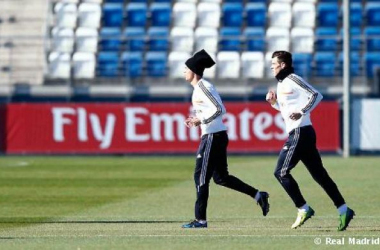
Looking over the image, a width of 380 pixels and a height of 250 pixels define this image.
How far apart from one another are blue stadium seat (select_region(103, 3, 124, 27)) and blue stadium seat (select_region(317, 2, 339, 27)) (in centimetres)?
587

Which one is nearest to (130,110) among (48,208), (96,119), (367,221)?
(96,119)

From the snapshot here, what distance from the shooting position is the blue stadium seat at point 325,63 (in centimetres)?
3225

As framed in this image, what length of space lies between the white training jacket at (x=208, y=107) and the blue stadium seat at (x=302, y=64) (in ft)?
61.0

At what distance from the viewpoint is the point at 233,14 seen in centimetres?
3456

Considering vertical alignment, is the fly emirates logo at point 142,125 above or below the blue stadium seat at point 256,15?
below

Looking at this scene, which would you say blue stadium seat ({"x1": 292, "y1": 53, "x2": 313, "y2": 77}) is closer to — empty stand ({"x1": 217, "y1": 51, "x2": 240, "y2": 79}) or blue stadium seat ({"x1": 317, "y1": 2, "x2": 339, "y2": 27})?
empty stand ({"x1": 217, "y1": 51, "x2": 240, "y2": 79})

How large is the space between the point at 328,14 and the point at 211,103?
71.8 ft

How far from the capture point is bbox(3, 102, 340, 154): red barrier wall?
30.5 metres

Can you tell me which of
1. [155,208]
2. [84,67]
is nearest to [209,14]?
[84,67]

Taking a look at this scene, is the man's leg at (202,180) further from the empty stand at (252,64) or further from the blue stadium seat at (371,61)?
the blue stadium seat at (371,61)

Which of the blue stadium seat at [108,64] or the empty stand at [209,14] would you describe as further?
the empty stand at [209,14]

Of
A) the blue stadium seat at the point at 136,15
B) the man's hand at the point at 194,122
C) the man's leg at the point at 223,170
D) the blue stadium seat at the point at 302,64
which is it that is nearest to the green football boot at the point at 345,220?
the man's leg at the point at 223,170

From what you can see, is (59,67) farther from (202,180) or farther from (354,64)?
(202,180)
